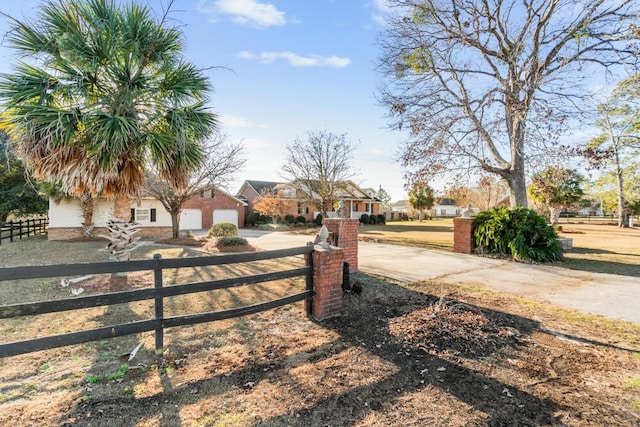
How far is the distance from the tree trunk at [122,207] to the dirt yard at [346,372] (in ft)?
9.61

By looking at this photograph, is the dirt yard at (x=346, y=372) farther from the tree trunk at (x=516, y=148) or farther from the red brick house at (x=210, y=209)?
the red brick house at (x=210, y=209)

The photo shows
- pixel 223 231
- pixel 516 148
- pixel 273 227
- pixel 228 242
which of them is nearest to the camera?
pixel 516 148

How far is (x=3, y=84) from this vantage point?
5512 millimetres

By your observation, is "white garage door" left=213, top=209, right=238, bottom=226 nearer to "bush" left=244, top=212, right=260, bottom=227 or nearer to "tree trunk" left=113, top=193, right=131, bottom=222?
"bush" left=244, top=212, right=260, bottom=227

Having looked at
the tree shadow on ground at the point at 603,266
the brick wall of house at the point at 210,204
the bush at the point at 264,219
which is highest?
the brick wall of house at the point at 210,204

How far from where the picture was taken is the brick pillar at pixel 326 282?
15.2 feet

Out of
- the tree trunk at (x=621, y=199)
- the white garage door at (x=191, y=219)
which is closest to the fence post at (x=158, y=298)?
the white garage door at (x=191, y=219)

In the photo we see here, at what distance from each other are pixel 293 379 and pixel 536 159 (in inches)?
465

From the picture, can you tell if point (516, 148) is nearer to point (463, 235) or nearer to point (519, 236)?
point (519, 236)

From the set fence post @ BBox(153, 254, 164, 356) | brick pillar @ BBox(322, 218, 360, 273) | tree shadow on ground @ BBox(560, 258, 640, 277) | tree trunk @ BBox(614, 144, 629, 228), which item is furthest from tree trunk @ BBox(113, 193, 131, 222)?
tree trunk @ BBox(614, 144, 629, 228)

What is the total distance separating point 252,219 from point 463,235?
22315mm

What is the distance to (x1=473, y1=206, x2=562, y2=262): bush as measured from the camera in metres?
9.78

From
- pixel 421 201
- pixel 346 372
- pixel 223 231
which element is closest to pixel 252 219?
pixel 223 231

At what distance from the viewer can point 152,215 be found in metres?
20.2
